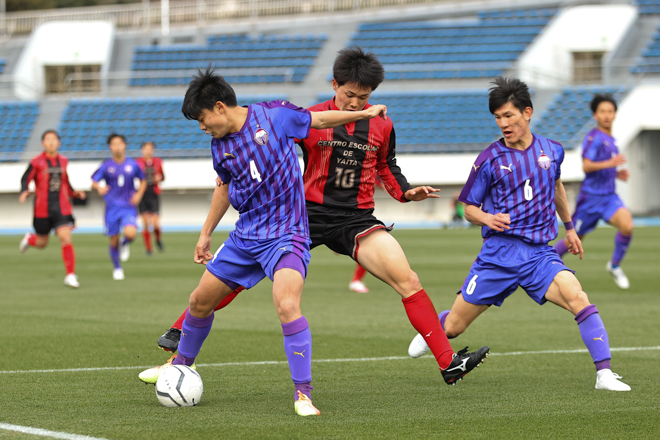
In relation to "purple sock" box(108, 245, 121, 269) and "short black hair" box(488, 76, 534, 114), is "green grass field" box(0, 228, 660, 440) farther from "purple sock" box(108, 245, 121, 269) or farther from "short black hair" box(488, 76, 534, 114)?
"short black hair" box(488, 76, 534, 114)

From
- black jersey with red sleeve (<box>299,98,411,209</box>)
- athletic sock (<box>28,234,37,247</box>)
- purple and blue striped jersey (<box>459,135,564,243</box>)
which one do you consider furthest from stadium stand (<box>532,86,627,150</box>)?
black jersey with red sleeve (<box>299,98,411,209</box>)

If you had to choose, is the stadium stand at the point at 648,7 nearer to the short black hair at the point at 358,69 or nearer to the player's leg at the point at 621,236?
the player's leg at the point at 621,236

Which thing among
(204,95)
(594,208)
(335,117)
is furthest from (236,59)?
(204,95)

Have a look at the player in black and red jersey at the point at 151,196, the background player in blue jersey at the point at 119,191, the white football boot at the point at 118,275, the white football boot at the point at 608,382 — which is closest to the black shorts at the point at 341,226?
the white football boot at the point at 608,382

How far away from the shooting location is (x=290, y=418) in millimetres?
4445

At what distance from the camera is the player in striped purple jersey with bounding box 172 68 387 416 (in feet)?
15.0

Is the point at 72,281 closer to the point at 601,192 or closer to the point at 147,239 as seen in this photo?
the point at 147,239

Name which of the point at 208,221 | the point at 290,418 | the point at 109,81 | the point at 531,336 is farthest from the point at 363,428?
the point at 109,81

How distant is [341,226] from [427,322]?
81 cm

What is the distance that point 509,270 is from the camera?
5.50 meters

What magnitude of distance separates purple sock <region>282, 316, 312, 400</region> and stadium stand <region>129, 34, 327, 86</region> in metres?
32.6

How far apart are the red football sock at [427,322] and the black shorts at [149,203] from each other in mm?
15199

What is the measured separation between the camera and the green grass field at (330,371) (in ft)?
14.0

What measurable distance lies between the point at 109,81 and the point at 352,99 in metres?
35.6
